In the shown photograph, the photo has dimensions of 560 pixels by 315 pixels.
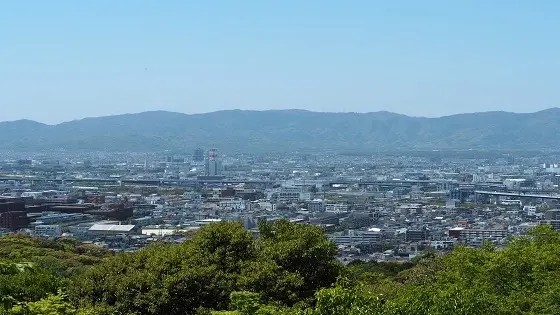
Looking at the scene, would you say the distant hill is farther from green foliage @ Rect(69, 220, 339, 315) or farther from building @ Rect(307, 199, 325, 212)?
green foliage @ Rect(69, 220, 339, 315)

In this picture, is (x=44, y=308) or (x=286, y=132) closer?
(x=44, y=308)

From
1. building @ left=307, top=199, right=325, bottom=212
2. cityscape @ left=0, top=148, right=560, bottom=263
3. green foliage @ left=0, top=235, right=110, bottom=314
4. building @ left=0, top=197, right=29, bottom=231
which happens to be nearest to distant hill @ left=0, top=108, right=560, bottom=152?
cityscape @ left=0, top=148, right=560, bottom=263

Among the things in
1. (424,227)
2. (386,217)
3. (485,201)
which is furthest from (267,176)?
(424,227)

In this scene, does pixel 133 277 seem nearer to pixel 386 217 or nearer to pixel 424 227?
pixel 424 227

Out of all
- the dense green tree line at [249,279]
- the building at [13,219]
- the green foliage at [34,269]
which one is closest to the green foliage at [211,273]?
the dense green tree line at [249,279]

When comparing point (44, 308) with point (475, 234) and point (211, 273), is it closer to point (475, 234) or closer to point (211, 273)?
point (211, 273)

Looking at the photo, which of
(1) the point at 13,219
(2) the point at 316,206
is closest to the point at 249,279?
(1) the point at 13,219

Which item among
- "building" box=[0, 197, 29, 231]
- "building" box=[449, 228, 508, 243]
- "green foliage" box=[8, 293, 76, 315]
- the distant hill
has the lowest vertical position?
"building" box=[449, 228, 508, 243]
